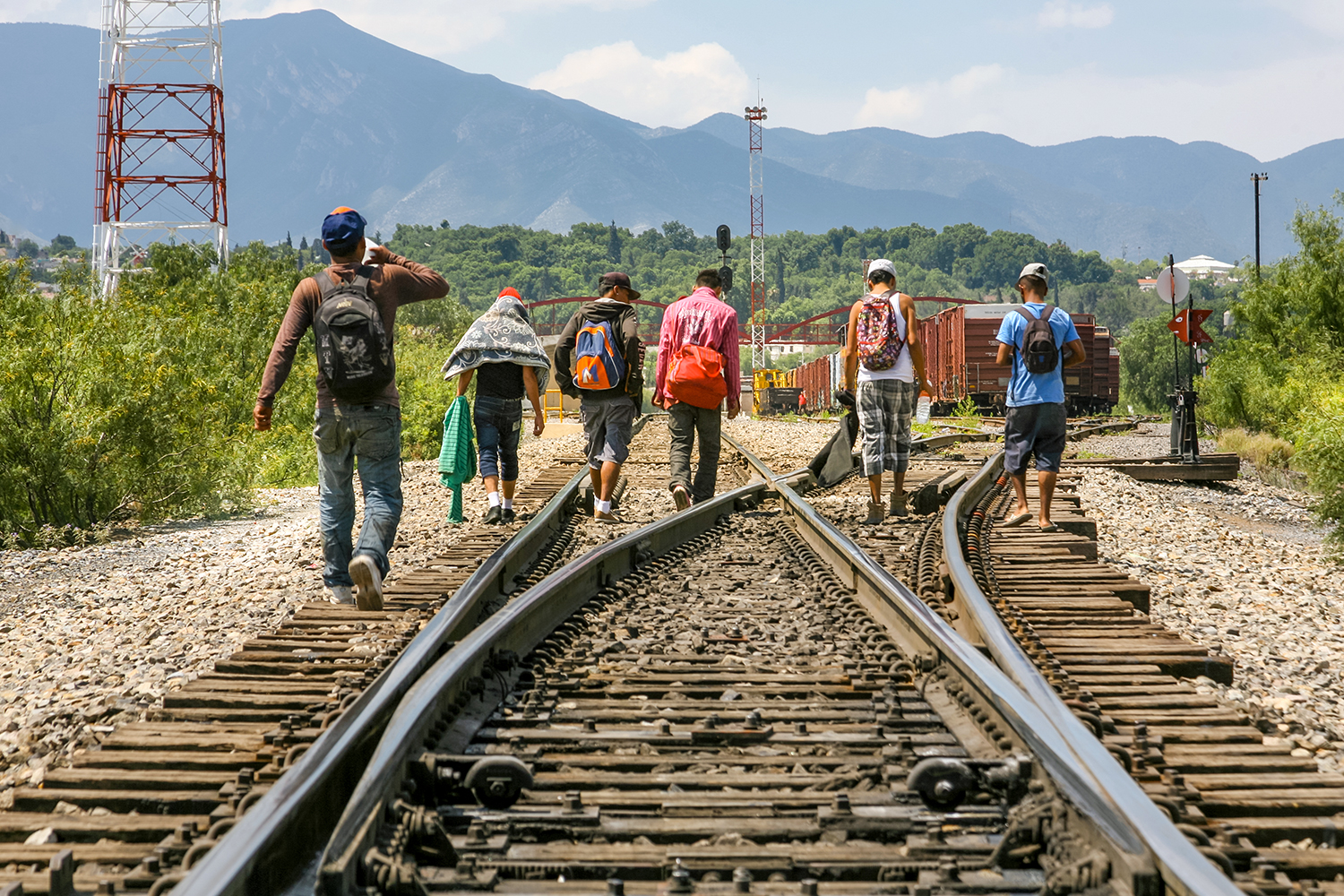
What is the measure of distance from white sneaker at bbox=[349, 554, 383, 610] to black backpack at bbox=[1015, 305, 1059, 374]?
455cm

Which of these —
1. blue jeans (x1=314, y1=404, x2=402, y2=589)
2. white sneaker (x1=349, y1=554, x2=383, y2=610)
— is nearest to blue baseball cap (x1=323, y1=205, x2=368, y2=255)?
blue jeans (x1=314, y1=404, x2=402, y2=589)

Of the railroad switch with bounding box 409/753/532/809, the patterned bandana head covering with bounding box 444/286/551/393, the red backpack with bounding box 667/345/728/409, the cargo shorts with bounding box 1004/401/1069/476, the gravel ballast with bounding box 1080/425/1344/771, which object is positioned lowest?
the gravel ballast with bounding box 1080/425/1344/771

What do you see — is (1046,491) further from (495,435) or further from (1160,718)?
(1160,718)

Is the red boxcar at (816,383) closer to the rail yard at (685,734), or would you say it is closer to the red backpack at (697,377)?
the red backpack at (697,377)

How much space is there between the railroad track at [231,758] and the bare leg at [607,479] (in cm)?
367

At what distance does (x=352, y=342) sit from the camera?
5285 millimetres

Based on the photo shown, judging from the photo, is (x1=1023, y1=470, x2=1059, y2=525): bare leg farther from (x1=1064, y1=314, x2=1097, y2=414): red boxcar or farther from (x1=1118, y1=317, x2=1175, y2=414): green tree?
(x1=1118, y1=317, x2=1175, y2=414): green tree

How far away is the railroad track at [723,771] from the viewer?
8.08 ft

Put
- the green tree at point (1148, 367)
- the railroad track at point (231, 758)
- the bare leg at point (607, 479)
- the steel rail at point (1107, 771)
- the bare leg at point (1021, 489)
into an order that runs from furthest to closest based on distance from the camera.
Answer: the green tree at point (1148, 367) → the bare leg at point (607, 479) → the bare leg at point (1021, 489) → the railroad track at point (231, 758) → the steel rail at point (1107, 771)

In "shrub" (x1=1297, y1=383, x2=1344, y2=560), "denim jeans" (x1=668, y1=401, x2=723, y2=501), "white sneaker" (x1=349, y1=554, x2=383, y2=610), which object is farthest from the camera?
"shrub" (x1=1297, y1=383, x2=1344, y2=560)

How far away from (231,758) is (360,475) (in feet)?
8.13

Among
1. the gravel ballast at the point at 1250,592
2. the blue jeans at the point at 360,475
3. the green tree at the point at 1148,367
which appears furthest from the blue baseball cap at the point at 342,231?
the green tree at the point at 1148,367

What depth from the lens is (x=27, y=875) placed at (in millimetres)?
2408

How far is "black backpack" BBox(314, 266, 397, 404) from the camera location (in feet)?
17.3
